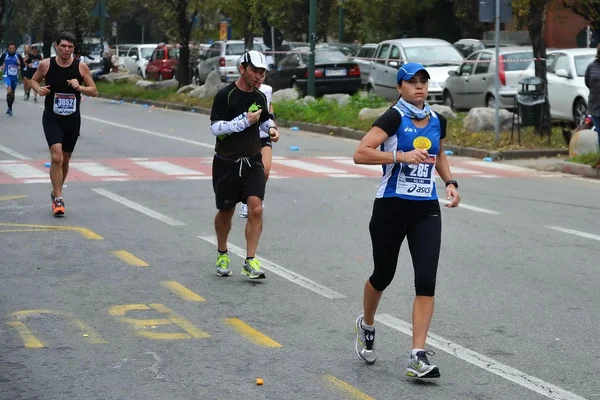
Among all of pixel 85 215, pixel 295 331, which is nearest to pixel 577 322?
pixel 295 331

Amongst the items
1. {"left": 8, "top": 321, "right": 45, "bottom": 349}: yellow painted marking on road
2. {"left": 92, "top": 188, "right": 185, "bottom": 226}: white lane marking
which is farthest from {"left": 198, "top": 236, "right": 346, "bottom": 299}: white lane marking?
{"left": 8, "top": 321, "right": 45, "bottom": 349}: yellow painted marking on road

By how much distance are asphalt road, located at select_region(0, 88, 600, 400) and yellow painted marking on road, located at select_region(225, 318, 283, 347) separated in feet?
0.08

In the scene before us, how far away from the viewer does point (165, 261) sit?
1016 cm

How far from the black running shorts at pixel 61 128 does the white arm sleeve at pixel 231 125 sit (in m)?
3.91

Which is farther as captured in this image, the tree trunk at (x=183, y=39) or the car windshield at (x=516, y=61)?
the tree trunk at (x=183, y=39)

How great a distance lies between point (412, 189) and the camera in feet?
21.7

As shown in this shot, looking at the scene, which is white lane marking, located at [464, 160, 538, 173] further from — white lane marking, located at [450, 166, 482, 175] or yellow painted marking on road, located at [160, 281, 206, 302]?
yellow painted marking on road, located at [160, 281, 206, 302]

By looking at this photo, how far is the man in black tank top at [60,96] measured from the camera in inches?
495

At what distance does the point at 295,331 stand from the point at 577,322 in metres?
1.91

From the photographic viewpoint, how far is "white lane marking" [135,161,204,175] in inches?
673

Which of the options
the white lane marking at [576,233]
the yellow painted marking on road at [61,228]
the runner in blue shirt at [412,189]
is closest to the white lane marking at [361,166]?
the white lane marking at [576,233]

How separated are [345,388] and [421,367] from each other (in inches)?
16.6

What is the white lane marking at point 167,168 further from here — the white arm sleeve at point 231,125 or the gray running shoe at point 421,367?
the gray running shoe at point 421,367

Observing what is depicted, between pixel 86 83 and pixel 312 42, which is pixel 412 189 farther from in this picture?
pixel 312 42
